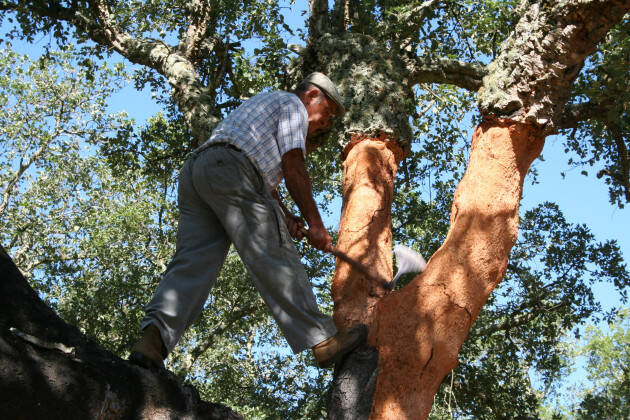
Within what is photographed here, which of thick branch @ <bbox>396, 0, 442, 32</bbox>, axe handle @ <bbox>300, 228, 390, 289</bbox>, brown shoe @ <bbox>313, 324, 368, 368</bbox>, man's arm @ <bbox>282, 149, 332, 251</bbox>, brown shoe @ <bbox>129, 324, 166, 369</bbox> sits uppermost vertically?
thick branch @ <bbox>396, 0, 442, 32</bbox>

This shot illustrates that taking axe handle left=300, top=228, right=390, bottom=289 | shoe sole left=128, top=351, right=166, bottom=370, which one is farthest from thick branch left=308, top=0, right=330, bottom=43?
shoe sole left=128, top=351, right=166, bottom=370

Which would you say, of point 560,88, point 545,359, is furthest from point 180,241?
point 545,359

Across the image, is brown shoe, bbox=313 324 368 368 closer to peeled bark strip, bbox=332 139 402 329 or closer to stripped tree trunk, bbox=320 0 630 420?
stripped tree trunk, bbox=320 0 630 420

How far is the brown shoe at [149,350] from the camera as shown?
106 inches

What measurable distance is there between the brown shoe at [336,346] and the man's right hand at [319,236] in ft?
1.72

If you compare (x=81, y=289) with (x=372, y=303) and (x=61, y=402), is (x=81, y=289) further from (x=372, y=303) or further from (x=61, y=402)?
(x=61, y=402)

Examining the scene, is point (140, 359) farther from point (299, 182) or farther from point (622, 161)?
point (622, 161)

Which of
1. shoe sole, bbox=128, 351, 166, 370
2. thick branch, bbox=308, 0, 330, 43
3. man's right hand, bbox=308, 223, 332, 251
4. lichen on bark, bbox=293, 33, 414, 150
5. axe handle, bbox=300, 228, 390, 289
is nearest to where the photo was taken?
shoe sole, bbox=128, 351, 166, 370

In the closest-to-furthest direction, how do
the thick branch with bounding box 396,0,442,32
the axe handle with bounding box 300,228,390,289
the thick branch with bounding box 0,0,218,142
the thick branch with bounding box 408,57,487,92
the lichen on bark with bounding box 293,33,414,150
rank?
the axe handle with bounding box 300,228,390,289, the lichen on bark with bounding box 293,33,414,150, the thick branch with bounding box 408,57,487,92, the thick branch with bounding box 0,0,218,142, the thick branch with bounding box 396,0,442,32

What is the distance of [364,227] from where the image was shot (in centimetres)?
365

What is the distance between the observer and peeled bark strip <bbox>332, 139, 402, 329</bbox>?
332 cm

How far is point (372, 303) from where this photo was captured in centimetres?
329

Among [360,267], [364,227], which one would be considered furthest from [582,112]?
[360,267]

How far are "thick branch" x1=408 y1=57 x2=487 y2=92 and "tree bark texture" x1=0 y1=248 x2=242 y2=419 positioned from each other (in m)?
3.31
